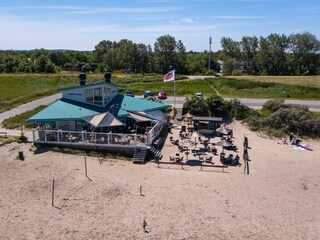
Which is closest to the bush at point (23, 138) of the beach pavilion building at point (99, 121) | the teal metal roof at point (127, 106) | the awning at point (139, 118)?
the beach pavilion building at point (99, 121)

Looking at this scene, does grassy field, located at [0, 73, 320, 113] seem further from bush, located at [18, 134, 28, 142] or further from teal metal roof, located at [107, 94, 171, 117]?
teal metal roof, located at [107, 94, 171, 117]

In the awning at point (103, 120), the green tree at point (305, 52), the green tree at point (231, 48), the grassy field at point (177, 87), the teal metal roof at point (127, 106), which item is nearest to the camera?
the awning at point (103, 120)

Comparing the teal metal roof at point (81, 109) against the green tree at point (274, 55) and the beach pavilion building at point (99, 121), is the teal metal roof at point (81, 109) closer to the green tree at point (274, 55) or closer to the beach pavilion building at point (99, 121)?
the beach pavilion building at point (99, 121)

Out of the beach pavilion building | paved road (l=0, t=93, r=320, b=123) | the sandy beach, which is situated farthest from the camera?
paved road (l=0, t=93, r=320, b=123)

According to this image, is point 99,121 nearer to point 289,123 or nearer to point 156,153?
point 156,153

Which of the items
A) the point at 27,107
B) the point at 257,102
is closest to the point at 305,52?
the point at 257,102

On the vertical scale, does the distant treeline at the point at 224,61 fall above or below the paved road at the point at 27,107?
above

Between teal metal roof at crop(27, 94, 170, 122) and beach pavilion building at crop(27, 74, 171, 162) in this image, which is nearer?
beach pavilion building at crop(27, 74, 171, 162)

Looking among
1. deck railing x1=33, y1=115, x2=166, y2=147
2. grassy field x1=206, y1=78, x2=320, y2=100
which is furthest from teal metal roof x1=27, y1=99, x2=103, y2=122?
grassy field x1=206, y1=78, x2=320, y2=100

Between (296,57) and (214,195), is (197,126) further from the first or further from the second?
(296,57)

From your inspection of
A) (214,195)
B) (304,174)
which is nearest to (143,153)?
(214,195)
